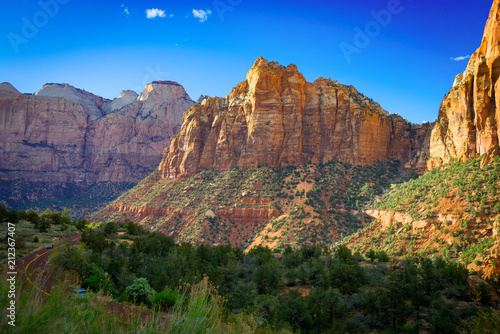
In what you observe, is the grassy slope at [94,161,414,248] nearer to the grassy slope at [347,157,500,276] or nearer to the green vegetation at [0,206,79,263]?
the grassy slope at [347,157,500,276]

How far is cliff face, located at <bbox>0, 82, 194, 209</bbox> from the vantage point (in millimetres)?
117125

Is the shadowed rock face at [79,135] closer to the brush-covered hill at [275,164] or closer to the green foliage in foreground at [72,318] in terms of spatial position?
the brush-covered hill at [275,164]

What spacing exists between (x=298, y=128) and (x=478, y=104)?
38306 millimetres

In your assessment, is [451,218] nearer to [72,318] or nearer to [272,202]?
[272,202]

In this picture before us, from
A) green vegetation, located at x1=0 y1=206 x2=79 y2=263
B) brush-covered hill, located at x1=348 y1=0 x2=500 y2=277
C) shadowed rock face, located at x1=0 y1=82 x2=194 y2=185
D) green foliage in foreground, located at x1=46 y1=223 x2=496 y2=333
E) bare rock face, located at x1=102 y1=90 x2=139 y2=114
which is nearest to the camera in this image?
green foliage in foreground, located at x1=46 y1=223 x2=496 y2=333

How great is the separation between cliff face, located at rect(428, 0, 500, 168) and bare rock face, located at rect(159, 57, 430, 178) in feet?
75.7

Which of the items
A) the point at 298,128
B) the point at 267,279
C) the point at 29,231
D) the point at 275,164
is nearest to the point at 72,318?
the point at 267,279

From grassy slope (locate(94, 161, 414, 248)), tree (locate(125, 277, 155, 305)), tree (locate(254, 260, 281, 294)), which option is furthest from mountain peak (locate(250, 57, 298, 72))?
Answer: tree (locate(125, 277, 155, 305))

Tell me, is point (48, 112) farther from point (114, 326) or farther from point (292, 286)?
point (114, 326)

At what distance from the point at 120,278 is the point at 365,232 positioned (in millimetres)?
38706

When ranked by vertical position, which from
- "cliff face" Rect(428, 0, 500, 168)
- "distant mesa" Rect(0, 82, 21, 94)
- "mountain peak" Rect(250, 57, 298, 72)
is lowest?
"cliff face" Rect(428, 0, 500, 168)

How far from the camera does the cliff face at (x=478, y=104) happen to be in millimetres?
39344

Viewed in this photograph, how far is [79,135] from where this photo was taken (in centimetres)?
13275

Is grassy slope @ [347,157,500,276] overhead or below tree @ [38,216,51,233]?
overhead
